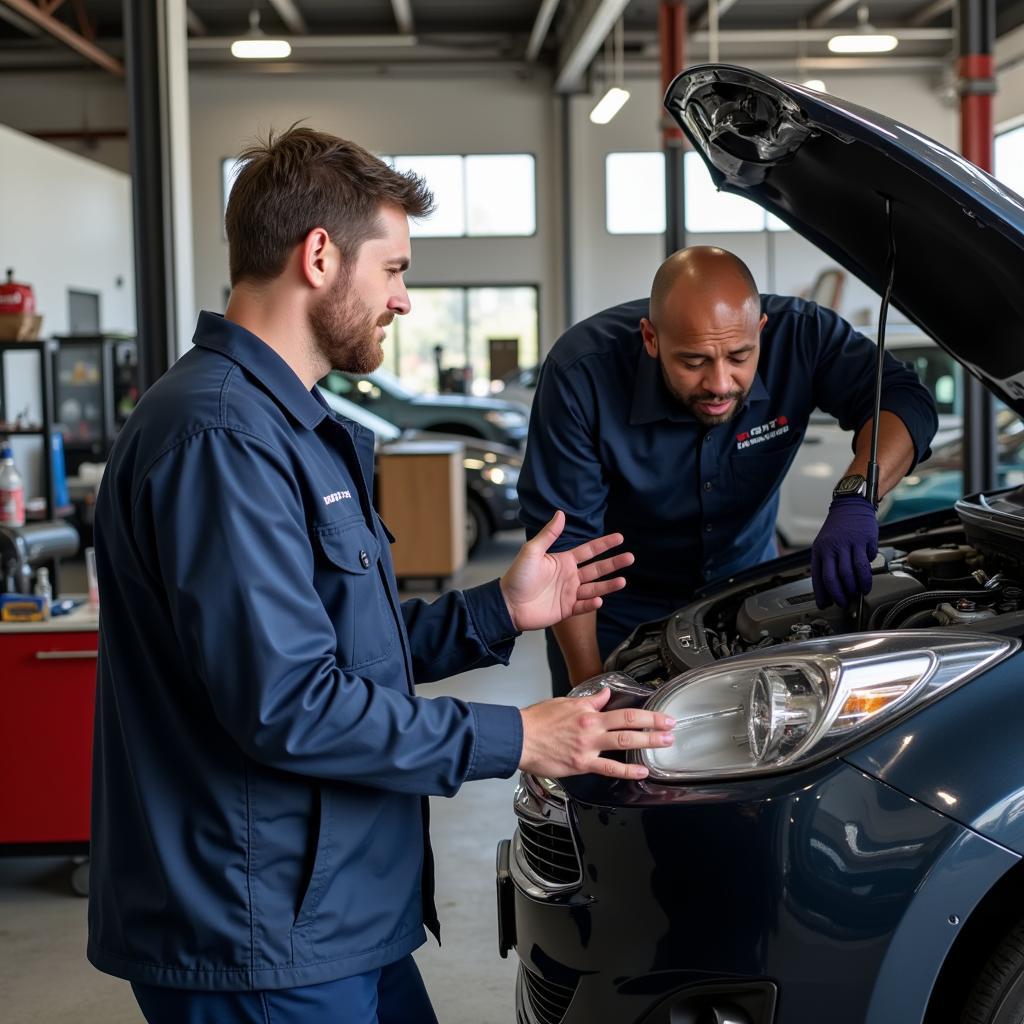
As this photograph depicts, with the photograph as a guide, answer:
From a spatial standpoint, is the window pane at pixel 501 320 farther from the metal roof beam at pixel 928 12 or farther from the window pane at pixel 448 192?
the metal roof beam at pixel 928 12

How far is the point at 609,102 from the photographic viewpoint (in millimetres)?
12023

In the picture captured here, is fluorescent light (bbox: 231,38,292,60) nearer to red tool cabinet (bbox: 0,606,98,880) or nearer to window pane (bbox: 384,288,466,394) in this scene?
window pane (bbox: 384,288,466,394)

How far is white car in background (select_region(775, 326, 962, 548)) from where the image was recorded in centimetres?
711

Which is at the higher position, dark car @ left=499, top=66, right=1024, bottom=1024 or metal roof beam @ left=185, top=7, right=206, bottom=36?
metal roof beam @ left=185, top=7, right=206, bottom=36

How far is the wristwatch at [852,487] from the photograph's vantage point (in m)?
2.15

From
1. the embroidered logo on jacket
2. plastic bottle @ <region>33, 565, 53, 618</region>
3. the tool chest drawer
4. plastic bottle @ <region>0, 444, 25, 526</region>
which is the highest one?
the embroidered logo on jacket

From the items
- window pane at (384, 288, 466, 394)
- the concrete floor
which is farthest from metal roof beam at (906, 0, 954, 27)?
the concrete floor

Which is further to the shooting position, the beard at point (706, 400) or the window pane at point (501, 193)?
the window pane at point (501, 193)

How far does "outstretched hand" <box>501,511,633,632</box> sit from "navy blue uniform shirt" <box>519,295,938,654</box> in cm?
60

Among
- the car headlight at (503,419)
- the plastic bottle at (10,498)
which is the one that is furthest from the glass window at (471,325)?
the plastic bottle at (10,498)

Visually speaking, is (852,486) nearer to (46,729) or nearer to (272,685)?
(272,685)

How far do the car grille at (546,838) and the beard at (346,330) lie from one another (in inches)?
24.7

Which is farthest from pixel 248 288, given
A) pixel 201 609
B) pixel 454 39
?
pixel 454 39

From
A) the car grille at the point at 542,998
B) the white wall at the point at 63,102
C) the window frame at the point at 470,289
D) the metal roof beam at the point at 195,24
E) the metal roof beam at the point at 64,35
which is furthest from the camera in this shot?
the window frame at the point at 470,289
